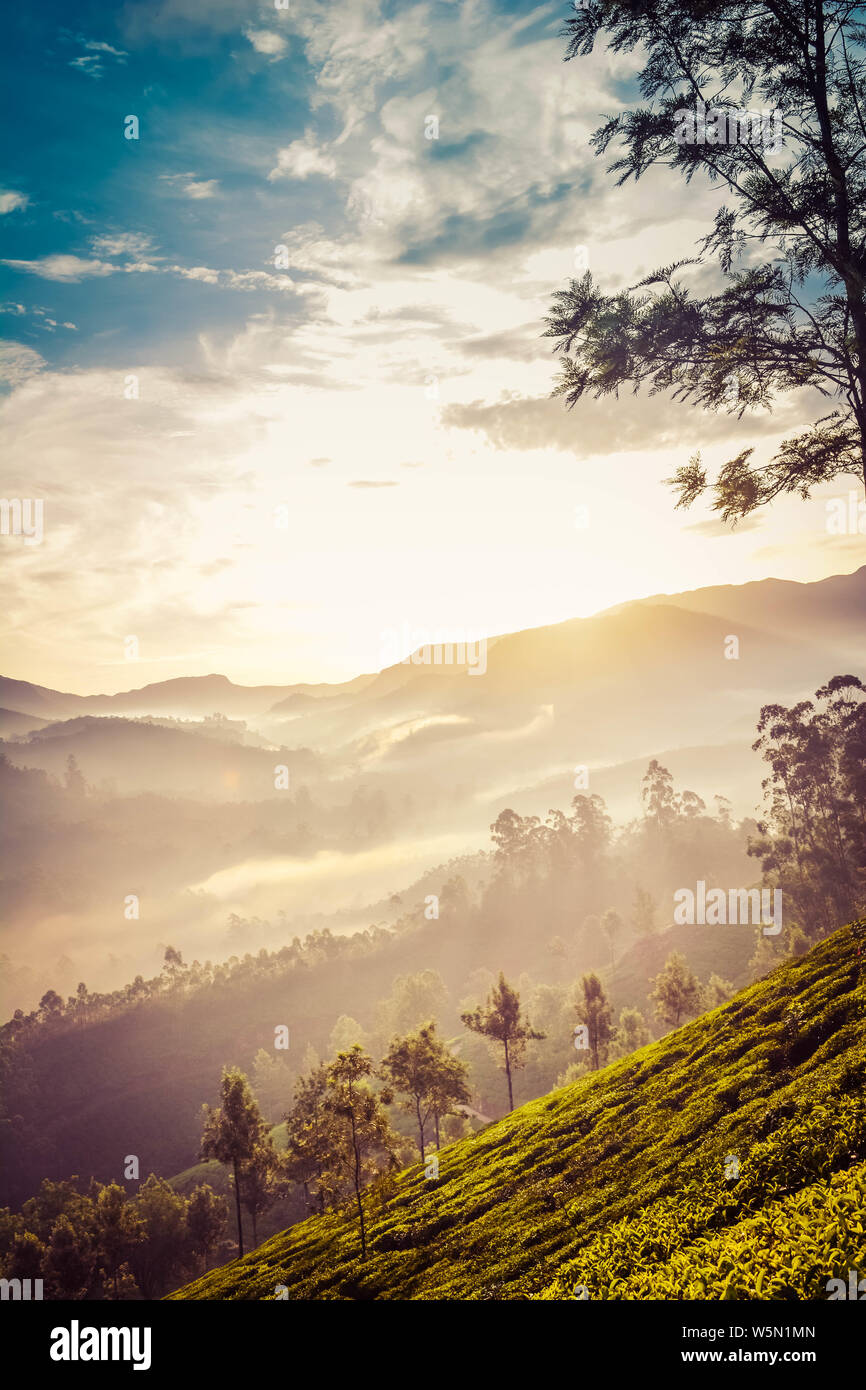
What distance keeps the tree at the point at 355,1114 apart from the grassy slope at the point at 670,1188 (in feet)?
5.14

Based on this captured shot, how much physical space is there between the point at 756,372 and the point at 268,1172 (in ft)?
202

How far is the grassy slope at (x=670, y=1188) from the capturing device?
916cm

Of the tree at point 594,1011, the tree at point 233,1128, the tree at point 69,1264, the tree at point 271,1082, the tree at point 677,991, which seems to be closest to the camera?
the tree at point 233,1128

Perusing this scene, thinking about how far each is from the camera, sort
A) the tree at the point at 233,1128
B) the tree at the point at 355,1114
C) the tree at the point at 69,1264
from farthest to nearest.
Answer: the tree at the point at 69,1264 → the tree at the point at 233,1128 → the tree at the point at 355,1114

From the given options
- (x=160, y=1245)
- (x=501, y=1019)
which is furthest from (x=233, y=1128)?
(x=160, y=1245)

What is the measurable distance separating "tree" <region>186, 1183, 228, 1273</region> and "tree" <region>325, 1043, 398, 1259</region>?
43.8 metres

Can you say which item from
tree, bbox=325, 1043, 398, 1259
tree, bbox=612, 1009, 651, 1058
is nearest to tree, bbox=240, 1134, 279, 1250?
tree, bbox=325, 1043, 398, 1259

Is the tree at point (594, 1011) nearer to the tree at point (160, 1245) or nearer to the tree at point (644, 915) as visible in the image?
the tree at point (160, 1245)

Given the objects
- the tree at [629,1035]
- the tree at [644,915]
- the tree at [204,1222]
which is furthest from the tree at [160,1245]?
the tree at [644,915]

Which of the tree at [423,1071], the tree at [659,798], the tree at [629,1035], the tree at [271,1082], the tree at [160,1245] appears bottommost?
the tree at [271,1082]

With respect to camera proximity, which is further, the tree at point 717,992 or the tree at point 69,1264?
the tree at point 717,992

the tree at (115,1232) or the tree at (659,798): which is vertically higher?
the tree at (659,798)

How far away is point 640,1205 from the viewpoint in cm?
1402

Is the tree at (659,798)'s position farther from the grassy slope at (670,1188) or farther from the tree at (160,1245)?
the grassy slope at (670,1188)
